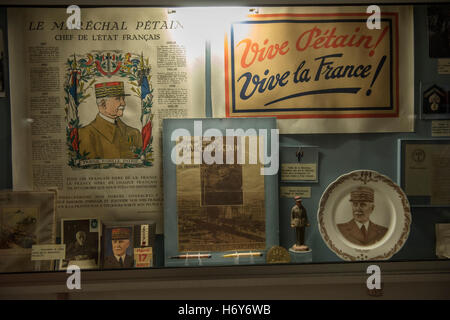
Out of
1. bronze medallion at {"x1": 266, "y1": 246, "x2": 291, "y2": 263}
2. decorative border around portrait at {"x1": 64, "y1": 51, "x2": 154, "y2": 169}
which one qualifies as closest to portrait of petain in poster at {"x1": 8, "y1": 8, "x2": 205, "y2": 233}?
decorative border around portrait at {"x1": 64, "y1": 51, "x2": 154, "y2": 169}

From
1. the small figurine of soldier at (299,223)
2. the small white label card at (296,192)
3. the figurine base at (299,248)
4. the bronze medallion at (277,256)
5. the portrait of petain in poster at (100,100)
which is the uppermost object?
the portrait of petain in poster at (100,100)

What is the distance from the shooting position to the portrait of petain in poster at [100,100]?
3.87 ft

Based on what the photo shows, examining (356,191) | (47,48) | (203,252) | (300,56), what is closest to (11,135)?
(47,48)

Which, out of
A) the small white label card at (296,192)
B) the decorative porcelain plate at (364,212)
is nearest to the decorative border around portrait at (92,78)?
the small white label card at (296,192)

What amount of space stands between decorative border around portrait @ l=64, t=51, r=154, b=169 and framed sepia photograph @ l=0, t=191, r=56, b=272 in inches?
7.0

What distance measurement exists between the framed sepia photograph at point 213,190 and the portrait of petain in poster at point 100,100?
2.0 inches

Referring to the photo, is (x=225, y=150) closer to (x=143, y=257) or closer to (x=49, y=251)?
(x=143, y=257)

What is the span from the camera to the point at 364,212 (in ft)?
4.02

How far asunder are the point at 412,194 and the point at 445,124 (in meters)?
0.26

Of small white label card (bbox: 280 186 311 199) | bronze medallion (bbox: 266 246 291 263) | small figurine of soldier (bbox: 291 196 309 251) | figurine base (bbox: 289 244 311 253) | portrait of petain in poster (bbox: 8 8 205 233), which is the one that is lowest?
bronze medallion (bbox: 266 246 291 263)

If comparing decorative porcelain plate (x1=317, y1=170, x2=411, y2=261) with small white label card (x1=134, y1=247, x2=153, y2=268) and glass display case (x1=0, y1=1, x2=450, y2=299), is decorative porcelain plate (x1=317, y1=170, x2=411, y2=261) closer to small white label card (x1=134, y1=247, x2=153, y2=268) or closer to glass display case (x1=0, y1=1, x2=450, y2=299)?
glass display case (x1=0, y1=1, x2=450, y2=299)

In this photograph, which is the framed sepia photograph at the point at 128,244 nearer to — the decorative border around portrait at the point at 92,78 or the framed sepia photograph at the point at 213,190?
the framed sepia photograph at the point at 213,190

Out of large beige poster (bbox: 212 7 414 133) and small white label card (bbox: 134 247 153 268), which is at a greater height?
large beige poster (bbox: 212 7 414 133)

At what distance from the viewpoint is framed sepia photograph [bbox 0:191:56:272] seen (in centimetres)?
118
